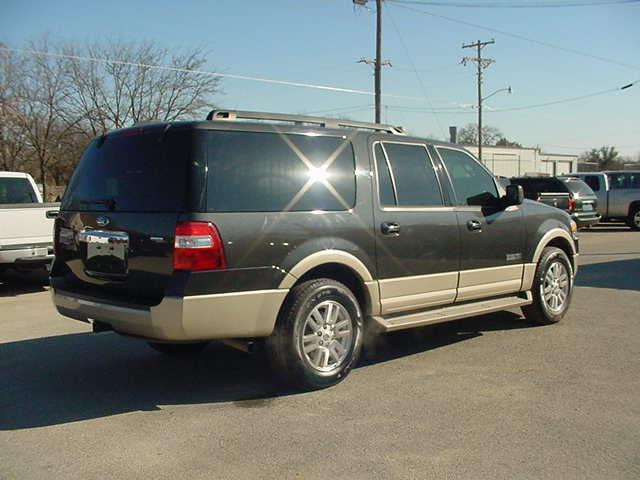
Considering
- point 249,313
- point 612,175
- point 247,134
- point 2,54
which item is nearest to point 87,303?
point 249,313

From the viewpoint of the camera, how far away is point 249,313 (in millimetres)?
4488

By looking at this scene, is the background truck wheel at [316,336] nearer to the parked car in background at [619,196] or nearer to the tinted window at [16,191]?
the tinted window at [16,191]

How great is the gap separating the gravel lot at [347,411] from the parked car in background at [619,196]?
16.8 metres

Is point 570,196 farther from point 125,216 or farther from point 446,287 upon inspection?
point 125,216

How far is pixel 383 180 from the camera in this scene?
216 inches

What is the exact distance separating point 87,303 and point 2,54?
29.4 m

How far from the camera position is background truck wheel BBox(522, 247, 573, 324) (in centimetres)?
686

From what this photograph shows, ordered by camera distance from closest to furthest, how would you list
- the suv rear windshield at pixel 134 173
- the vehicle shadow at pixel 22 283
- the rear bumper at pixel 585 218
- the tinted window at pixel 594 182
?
the suv rear windshield at pixel 134 173 < the vehicle shadow at pixel 22 283 < the rear bumper at pixel 585 218 < the tinted window at pixel 594 182

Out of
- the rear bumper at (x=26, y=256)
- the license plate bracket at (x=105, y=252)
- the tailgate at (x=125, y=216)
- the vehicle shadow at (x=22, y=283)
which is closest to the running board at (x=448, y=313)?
the tailgate at (x=125, y=216)

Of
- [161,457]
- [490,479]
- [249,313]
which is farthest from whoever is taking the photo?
[249,313]

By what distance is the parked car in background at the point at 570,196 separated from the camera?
18.7m

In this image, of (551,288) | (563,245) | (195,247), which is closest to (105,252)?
(195,247)

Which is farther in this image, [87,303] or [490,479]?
[87,303]

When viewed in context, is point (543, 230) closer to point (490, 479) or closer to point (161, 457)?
point (490, 479)
